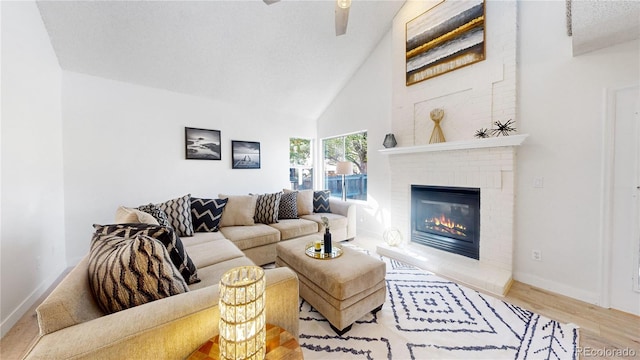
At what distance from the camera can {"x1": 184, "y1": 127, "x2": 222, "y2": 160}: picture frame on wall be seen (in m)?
3.51

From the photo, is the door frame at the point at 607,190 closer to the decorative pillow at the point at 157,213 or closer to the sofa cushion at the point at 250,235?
the sofa cushion at the point at 250,235

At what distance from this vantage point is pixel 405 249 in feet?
10.5

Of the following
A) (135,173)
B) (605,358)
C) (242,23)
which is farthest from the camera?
(135,173)

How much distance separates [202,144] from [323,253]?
2.76 m

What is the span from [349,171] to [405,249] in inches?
61.1

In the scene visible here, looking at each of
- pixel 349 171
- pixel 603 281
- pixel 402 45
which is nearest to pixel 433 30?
pixel 402 45

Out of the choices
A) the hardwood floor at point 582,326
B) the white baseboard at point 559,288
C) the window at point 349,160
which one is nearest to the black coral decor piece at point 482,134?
the white baseboard at point 559,288

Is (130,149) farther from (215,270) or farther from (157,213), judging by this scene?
(215,270)

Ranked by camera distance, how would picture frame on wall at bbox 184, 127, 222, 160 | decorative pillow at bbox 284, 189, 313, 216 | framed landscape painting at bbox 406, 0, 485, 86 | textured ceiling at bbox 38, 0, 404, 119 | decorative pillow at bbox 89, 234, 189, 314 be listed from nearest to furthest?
decorative pillow at bbox 89, 234, 189, 314, textured ceiling at bbox 38, 0, 404, 119, framed landscape painting at bbox 406, 0, 485, 86, picture frame on wall at bbox 184, 127, 222, 160, decorative pillow at bbox 284, 189, 313, 216

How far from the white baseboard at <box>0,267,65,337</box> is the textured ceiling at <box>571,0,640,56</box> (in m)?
4.84

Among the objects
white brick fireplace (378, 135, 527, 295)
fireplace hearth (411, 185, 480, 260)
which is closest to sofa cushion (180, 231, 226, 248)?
white brick fireplace (378, 135, 527, 295)

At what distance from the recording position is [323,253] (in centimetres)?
206

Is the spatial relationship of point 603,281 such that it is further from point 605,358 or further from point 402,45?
point 402,45

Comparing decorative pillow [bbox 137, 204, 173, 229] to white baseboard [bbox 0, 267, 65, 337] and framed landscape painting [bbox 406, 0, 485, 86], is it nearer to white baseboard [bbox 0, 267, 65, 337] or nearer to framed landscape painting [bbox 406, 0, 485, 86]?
A: white baseboard [bbox 0, 267, 65, 337]
